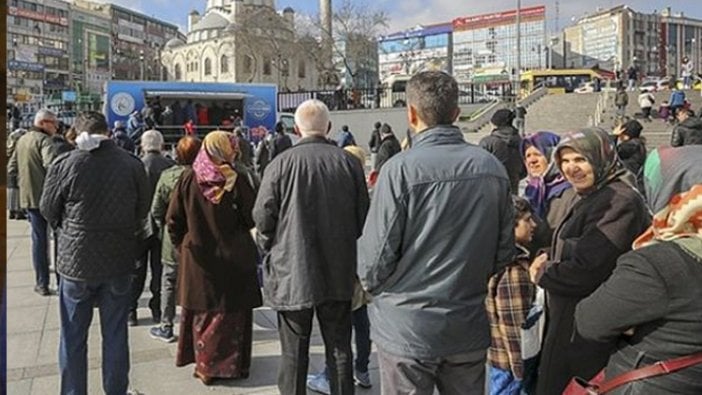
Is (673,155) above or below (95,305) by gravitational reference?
above

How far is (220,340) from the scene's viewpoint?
437cm

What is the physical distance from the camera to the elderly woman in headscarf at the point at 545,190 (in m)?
3.32

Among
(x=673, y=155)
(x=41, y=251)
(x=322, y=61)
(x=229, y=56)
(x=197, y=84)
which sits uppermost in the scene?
(x=229, y=56)

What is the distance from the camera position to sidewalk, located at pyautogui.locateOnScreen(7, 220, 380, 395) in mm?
4359

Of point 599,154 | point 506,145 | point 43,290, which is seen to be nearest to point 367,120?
point 506,145

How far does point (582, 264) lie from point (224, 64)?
3281 inches

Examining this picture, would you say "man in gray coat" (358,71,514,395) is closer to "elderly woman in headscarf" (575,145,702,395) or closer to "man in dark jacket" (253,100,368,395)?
"elderly woman in headscarf" (575,145,702,395)

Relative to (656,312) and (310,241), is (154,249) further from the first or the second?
(656,312)

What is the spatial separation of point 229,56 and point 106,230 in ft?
262

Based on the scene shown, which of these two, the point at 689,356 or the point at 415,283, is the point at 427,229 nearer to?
the point at 415,283

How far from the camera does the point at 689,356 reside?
1.95 meters

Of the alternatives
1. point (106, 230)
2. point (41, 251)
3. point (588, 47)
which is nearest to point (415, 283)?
point (106, 230)

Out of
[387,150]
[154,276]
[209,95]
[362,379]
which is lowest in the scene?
[362,379]

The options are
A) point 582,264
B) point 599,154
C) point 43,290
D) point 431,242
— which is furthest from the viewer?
point 43,290
